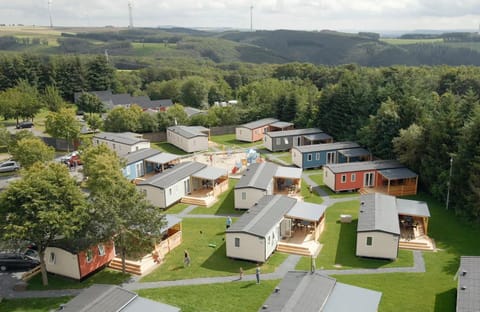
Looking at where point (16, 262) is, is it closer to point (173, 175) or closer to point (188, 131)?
point (173, 175)

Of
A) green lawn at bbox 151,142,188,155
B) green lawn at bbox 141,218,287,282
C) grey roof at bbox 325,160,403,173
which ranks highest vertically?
grey roof at bbox 325,160,403,173

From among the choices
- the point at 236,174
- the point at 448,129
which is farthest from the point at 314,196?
the point at 448,129

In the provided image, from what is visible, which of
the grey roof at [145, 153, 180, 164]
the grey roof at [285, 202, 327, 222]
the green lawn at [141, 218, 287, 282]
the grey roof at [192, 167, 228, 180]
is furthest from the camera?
the grey roof at [145, 153, 180, 164]

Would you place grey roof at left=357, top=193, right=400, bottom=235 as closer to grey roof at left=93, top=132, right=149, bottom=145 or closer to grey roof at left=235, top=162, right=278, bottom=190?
grey roof at left=235, top=162, right=278, bottom=190

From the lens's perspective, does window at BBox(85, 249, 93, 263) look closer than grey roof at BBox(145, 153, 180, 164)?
Yes

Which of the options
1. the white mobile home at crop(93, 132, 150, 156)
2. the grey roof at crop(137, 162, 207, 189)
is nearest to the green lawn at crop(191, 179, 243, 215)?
the grey roof at crop(137, 162, 207, 189)

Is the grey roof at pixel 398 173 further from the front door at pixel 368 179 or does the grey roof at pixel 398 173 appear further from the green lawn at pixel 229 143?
the green lawn at pixel 229 143
